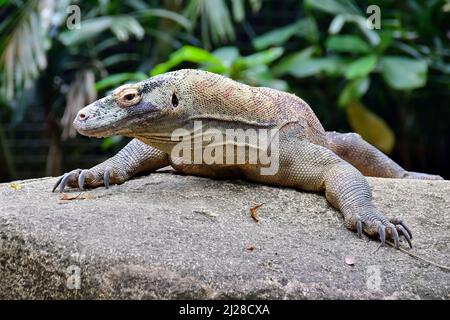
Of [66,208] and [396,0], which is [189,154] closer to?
[66,208]

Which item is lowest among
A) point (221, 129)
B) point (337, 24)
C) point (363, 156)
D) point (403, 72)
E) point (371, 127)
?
point (371, 127)

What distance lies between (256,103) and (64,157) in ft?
15.5

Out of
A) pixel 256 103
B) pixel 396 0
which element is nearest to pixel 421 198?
pixel 256 103

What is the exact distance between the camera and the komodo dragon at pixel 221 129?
9.42 feet

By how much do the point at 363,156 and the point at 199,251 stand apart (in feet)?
5.71

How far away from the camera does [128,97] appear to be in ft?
9.50

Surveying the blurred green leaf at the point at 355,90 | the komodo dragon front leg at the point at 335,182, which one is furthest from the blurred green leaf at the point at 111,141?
the komodo dragon front leg at the point at 335,182

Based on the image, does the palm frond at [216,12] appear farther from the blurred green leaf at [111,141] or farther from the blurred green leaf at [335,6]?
the blurred green leaf at [111,141]

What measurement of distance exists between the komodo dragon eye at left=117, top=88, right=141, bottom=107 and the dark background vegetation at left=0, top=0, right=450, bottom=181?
248 centimetres

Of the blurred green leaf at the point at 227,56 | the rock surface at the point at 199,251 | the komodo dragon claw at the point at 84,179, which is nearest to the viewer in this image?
the rock surface at the point at 199,251

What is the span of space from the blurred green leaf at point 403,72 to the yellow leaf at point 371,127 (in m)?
0.55

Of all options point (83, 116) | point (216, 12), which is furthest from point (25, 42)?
point (83, 116)

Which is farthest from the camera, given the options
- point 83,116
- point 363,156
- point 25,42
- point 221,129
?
point 25,42

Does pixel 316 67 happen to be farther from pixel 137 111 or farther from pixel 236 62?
pixel 137 111
